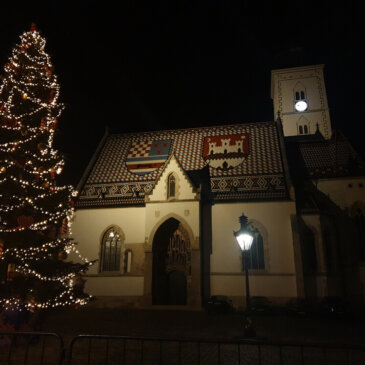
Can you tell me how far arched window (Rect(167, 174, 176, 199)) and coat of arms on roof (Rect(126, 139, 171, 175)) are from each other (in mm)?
3838

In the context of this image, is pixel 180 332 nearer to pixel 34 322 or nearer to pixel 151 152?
pixel 34 322

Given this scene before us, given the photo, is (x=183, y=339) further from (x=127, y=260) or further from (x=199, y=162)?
(x=199, y=162)

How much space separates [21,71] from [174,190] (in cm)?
1223

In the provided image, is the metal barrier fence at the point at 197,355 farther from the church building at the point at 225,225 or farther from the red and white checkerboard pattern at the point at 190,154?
the red and white checkerboard pattern at the point at 190,154

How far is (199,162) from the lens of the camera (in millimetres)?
27000

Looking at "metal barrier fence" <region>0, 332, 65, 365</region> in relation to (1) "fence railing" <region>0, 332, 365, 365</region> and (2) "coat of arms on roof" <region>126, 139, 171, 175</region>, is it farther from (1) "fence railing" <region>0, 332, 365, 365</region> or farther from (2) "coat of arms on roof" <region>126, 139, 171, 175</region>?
(2) "coat of arms on roof" <region>126, 139, 171, 175</region>

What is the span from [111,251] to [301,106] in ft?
112

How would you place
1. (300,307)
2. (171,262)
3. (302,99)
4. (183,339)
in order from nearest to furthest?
(183,339) → (300,307) → (171,262) → (302,99)

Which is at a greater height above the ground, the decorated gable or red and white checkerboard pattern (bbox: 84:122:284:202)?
red and white checkerboard pattern (bbox: 84:122:284:202)

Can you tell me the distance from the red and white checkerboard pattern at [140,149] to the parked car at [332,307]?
1728cm

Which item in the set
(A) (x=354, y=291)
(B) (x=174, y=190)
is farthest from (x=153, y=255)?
Answer: (A) (x=354, y=291)

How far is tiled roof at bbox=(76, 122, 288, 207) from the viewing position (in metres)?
24.3

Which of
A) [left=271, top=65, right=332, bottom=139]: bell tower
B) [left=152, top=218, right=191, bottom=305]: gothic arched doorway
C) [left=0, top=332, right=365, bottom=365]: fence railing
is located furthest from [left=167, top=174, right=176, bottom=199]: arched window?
[left=271, top=65, right=332, bottom=139]: bell tower

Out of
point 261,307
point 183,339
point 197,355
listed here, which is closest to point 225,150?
point 261,307
